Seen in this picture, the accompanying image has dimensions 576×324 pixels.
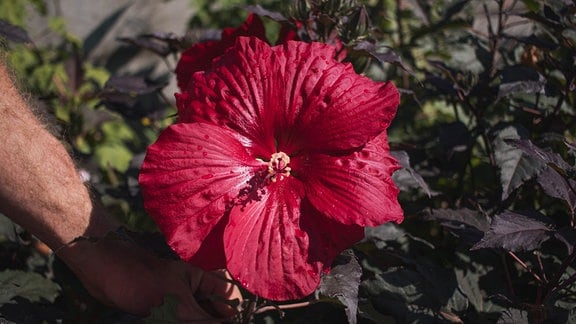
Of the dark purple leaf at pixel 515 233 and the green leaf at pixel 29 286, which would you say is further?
the green leaf at pixel 29 286

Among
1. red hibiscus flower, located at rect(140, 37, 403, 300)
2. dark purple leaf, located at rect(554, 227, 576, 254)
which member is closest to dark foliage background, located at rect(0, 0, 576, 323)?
dark purple leaf, located at rect(554, 227, 576, 254)

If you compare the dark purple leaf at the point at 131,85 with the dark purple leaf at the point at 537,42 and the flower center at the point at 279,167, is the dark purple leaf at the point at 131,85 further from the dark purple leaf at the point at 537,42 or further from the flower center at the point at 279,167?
the dark purple leaf at the point at 537,42

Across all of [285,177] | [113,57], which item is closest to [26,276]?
[285,177]

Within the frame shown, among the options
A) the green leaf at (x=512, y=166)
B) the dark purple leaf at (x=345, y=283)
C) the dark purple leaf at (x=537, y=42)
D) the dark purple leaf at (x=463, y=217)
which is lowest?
the dark purple leaf at (x=463, y=217)

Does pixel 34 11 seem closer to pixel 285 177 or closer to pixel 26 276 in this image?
pixel 26 276

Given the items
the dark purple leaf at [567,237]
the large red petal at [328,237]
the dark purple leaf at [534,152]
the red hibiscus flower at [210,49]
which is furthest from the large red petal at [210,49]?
the dark purple leaf at [567,237]

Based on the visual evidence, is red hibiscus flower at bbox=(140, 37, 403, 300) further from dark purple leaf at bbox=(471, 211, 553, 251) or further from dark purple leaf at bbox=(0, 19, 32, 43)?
dark purple leaf at bbox=(0, 19, 32, 43)
